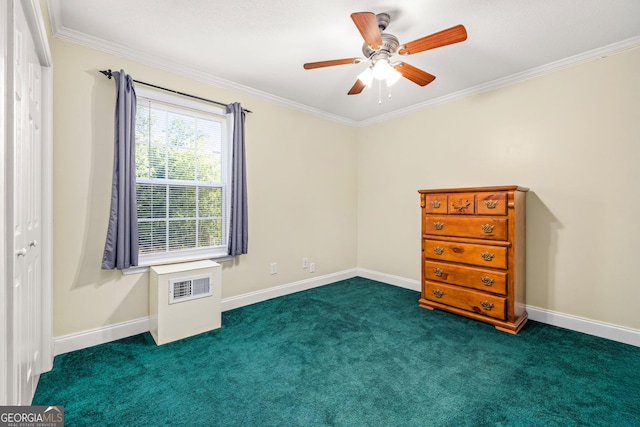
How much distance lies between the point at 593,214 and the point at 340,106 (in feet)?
9.48

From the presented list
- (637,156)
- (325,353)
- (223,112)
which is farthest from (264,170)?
(637,156)

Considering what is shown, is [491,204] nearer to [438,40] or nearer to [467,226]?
[467,226]

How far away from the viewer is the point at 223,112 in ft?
10.3

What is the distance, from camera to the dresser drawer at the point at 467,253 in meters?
2.67

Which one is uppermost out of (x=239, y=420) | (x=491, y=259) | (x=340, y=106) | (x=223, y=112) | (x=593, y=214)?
(x=340, y=106)

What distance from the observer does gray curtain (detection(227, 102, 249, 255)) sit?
309 cm

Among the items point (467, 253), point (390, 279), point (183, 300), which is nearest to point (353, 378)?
point (183, 300)

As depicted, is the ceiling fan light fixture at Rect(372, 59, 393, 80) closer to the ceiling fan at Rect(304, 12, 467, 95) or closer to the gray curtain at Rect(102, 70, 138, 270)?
the ceiling fan at Rect(304, 12, 467, 95)

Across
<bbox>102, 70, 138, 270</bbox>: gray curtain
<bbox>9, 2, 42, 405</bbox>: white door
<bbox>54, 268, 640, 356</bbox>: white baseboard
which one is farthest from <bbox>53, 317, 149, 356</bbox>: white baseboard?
<bbox>102, 70, 138, 270</bbox>: gray curtain

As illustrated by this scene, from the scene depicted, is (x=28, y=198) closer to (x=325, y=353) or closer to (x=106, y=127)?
(x=106, y=127)

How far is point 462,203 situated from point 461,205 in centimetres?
2

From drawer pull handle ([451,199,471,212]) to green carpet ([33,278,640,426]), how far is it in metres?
1.10
